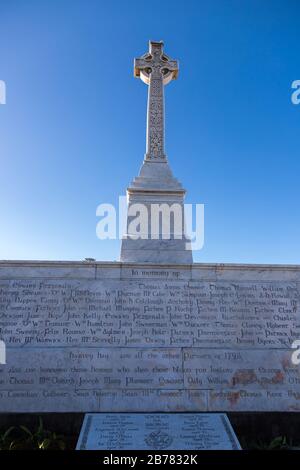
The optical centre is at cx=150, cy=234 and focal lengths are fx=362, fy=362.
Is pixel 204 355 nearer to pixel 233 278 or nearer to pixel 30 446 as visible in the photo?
pixel 233 278

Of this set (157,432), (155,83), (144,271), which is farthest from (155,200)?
(157,432)

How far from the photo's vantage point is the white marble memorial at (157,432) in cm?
473

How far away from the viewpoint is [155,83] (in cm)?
1048

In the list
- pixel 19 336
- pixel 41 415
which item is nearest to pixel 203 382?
pixel 41 415

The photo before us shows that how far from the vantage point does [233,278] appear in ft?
24.1

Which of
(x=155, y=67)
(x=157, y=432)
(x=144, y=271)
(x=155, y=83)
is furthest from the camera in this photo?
(x=155, y=67)

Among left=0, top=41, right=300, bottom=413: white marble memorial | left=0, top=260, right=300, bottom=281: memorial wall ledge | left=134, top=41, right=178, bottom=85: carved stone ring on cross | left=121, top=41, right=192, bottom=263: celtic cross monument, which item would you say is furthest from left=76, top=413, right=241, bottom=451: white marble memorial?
left=134, top=41, right=178, bottom=85: carved stone ring on cross

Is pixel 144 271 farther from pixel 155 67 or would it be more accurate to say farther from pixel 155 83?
pixel 155 67

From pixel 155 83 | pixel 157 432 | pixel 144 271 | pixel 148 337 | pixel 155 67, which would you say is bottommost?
pixel 157 432

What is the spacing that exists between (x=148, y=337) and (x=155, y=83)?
24.1ft

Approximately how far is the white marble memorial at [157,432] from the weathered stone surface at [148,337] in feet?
1.67

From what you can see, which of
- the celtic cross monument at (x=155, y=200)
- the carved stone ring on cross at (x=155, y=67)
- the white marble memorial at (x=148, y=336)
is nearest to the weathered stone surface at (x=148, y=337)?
the white marble memorial at (x=148, y=336)

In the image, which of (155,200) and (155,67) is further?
(155,67)
